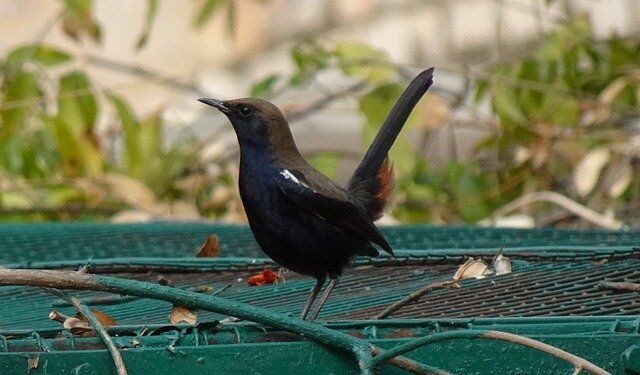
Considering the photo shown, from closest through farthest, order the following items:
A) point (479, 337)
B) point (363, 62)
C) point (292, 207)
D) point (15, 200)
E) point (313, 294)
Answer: point (479, 337) → point (313, 294) → point (292, 207) → point (363, 62) → point (15, 200)

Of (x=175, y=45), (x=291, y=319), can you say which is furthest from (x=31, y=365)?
(x=175, y=45)

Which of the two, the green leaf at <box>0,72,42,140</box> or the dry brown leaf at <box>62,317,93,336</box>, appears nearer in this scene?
the dry brown leaf at <box>62,317,93,336</box>

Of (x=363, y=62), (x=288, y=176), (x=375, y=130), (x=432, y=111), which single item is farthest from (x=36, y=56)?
(x=288, y=176)

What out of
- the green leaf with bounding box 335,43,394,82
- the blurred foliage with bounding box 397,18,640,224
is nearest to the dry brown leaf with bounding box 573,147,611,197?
the blurred foliage with bounding box 397,18,640,224

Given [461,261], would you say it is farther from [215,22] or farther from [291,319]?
[215,22]

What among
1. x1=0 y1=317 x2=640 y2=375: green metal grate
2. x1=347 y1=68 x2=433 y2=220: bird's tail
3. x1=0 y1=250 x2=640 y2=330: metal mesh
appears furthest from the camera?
x1=347 y1=68 x2=433 y2=220: bird's tail

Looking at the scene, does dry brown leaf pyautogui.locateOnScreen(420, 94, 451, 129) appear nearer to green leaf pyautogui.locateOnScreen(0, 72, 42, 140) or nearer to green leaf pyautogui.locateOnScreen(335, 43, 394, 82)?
green leaf pyautogui.locateOnScreen(335, 43, 394, 82)

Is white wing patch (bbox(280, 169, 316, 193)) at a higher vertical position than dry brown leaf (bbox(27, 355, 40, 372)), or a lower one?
higher

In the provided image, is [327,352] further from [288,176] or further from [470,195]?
[470,195]
